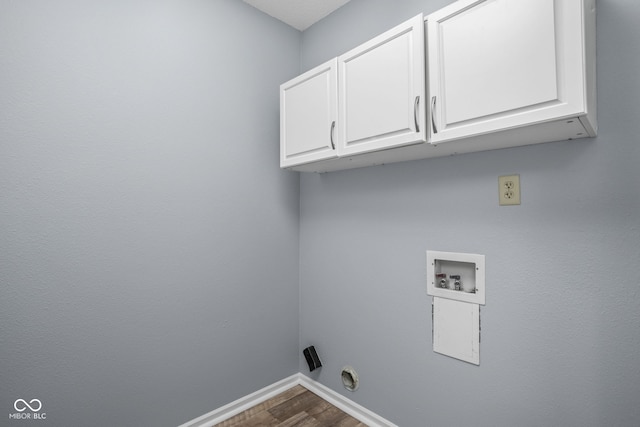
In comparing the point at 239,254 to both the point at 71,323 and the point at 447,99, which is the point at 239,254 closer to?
the point at 71,323

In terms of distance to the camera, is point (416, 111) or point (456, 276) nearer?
point (416, 111)

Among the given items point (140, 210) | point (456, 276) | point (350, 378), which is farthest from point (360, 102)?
point (350, 378)

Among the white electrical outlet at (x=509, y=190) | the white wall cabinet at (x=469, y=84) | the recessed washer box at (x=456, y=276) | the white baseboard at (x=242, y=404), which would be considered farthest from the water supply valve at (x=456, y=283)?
the white baseboard at (x=242, y=404)

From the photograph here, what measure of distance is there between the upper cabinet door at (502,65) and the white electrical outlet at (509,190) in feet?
1.10

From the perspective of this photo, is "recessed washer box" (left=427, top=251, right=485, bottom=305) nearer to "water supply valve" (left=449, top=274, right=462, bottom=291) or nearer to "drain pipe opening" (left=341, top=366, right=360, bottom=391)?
"water supply valve" (left=449, top=274, right=462, bottom=291)

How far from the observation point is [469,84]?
1220 millimetres

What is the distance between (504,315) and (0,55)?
7.98ft

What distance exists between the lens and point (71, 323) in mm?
1448

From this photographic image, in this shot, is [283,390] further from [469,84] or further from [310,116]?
[469,84]

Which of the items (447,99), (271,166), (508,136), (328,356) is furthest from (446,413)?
(271,166)

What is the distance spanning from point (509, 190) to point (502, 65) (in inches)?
20.9

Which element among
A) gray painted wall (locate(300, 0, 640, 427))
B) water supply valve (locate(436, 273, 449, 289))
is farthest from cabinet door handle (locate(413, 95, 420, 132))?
water supply valve (locate(436, 273, 449, 289))

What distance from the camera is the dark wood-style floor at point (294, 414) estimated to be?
1.89m

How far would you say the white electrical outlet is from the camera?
136cm
